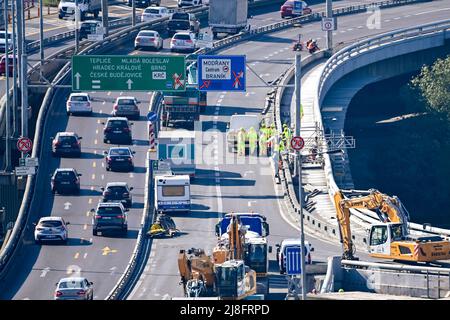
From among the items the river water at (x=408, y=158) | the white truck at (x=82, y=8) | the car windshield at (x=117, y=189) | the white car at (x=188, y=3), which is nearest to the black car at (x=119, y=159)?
the car windshield at (x=117, y=189)

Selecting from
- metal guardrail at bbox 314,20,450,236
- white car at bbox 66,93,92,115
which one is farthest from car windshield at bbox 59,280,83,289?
white car at bbox 66,93,92,115

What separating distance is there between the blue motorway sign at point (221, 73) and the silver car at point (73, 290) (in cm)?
2178

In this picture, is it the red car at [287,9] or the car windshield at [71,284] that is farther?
the red car at [287,9]

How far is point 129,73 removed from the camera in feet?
231

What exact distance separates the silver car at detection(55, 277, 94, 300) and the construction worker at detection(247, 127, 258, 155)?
2834 cm

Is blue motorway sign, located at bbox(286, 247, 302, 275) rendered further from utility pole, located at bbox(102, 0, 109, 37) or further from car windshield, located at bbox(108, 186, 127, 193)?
utility pole, located at bbox(102, 0, 109, 37)

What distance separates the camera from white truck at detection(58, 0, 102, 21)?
115 meters

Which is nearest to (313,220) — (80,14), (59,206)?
(59,206)

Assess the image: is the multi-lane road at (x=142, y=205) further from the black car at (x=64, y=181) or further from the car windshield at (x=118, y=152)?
the car windshield at (x=118, y=152)

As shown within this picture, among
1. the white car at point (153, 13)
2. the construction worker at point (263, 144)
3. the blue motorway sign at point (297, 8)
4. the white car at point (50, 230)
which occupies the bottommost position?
the white car at point (50, 230)

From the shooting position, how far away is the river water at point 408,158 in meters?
101

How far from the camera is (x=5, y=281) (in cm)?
5631
